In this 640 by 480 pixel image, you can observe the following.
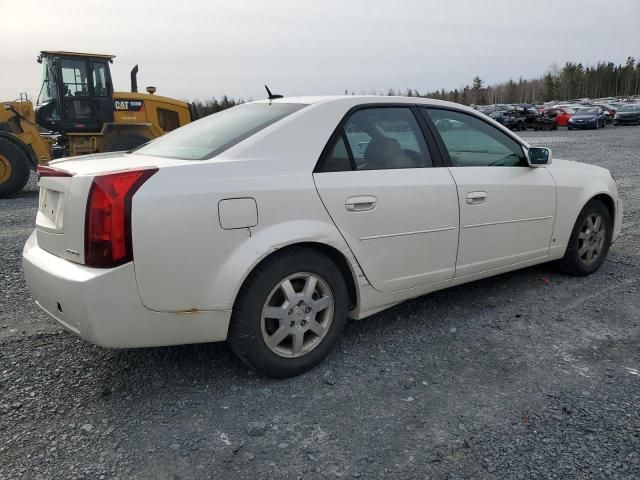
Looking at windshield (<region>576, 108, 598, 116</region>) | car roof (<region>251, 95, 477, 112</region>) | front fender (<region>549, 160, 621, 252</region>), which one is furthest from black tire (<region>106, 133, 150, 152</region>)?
windshield (<region>576, 108, 598, 116</region>)

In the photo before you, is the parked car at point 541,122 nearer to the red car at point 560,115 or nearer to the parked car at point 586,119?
the red car at point 560,115

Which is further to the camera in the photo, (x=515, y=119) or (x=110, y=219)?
(x=515, y=119)

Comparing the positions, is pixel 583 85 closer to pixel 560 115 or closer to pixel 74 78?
pixel 560 115

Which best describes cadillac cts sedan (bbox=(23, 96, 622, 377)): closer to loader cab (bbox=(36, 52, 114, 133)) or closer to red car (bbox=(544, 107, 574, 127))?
loader cab (bbox=(36, 52, 114, 133))

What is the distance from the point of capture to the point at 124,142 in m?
12.0

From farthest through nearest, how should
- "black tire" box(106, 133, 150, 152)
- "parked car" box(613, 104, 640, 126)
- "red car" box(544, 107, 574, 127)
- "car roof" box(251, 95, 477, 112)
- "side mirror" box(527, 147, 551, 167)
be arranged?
"red car" box(544, 107, 574, 127) < "parked car" box(613, 104, 640, 126) < "black tire" box(106, 133, 150, 152) < "side mirror" box(527, 147, 551, 167) < "car roof" box(251, 95, 477, 112)

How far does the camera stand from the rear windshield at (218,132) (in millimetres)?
3053

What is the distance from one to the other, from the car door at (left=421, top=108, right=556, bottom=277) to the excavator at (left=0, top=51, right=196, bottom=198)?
9.37 meters

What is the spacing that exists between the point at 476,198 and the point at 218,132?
176cm

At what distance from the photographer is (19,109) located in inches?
436

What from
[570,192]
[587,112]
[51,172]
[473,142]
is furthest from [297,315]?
[587,112]

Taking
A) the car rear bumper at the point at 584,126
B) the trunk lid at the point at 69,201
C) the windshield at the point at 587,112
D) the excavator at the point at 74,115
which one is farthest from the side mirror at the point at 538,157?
the windshield at the point at 587,112

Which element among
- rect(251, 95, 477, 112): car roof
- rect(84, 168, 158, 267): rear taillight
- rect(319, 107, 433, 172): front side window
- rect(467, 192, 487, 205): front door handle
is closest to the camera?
rect(84, 168, 158, 267): rear taillight

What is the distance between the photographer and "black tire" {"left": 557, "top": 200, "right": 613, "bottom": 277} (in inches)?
181
